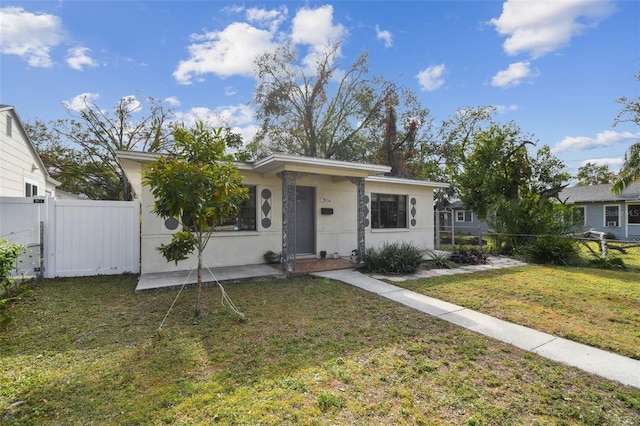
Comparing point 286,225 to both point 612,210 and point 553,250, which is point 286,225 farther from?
point 612,210

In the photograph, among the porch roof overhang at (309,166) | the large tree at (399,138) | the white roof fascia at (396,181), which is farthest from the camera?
the large tree at (399,138)

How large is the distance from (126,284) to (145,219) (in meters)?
1.54

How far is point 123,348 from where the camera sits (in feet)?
11.2

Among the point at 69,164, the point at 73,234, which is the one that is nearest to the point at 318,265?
the point at 73,234

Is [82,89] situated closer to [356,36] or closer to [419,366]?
[356,36]

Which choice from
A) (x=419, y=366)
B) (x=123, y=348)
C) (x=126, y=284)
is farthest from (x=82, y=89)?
(x=419, y=366)

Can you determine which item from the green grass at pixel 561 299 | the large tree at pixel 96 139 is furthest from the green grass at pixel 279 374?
the large tree at pixel 96 139

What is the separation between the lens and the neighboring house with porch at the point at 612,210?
18.1 metres

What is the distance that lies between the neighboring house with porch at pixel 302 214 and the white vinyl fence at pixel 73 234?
A: 1.80 ft

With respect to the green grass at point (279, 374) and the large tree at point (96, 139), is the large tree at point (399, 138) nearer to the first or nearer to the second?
the large tree at point (96, 139)

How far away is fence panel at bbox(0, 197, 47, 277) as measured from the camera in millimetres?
6055

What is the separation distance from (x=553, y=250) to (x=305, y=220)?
26.3 feet

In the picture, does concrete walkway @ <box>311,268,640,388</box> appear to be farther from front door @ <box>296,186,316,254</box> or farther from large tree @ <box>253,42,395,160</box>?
large tree @ <box>253,42,395,160</box>

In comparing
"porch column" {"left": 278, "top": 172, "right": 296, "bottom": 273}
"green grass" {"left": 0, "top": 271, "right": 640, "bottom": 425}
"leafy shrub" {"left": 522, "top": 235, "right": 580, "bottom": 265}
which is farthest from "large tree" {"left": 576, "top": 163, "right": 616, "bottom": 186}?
"green grass" {"left": 0, "top": 271, "right": 640, "bottom": 425}
